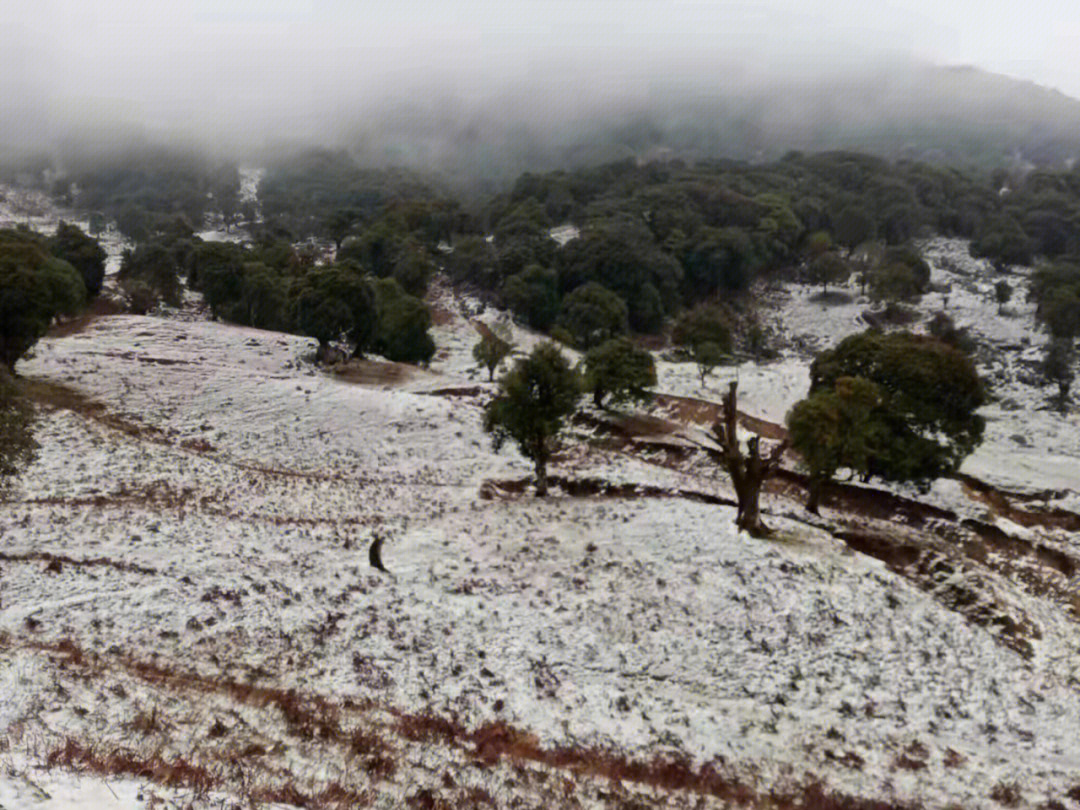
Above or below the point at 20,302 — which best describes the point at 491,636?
below

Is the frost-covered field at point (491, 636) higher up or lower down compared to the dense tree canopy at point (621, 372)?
lower down

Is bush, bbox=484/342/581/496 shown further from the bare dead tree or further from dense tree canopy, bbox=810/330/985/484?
dense tree canopy, bbox=810/330/985/484

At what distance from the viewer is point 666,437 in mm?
48719

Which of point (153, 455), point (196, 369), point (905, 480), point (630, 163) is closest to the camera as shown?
point (153, 455)

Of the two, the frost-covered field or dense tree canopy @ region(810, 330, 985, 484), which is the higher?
dense tree canopy @ region(810, 330, 985, 484)

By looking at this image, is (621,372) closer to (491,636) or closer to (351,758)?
(491,636)

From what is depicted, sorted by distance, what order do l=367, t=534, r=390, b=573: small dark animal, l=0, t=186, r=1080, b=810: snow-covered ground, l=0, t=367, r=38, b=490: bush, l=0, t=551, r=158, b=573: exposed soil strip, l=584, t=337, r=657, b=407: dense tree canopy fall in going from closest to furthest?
1. l=0, t=186, r=1080, b=810: snow-covered ground
2. l=0, t=367, r=38, b=490: bush
3. l=0, t=551, r=158, b=573: exposed soil strip
4. l=367, t=534, r=390, b=573: small dark animal
5. l=584, t=337, r=657, b=407: dense tree canopy

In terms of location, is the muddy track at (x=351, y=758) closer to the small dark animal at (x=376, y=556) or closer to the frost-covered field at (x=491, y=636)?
the frost-covered field at (x=491, y=636)

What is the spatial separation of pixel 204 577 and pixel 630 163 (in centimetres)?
17008

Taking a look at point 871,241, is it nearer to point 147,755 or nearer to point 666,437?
point 666,437

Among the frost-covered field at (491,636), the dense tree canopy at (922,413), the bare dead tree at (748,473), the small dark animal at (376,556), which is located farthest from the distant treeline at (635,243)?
the dense tree canopy at (922,413)

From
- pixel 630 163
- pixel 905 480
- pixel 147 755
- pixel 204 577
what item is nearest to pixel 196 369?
pixel 204 577

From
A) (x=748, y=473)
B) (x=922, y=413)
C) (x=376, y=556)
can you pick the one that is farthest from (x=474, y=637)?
(x=922, y=413)

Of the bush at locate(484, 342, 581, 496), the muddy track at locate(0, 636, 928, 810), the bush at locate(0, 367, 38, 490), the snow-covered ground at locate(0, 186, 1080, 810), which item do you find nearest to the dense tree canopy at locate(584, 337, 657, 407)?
the snow-covered ground at locate(0, 186, 1080, 810)
